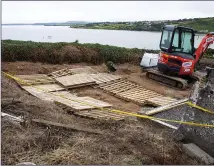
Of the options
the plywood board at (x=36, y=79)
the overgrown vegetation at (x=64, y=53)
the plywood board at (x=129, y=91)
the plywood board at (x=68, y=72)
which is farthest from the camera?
the overgrown vegetation at (x=64, y=53)

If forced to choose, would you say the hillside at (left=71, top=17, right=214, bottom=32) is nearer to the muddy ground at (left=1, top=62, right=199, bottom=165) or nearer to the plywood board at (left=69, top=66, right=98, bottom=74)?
the plywood board at (left=69, top=66, right=98, bottom=74)

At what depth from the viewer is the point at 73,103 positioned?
9031mm

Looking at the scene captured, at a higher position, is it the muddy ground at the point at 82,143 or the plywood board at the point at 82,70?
the muddy ground at the point at 82,143

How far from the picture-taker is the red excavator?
505 inches

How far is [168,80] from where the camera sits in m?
13.6

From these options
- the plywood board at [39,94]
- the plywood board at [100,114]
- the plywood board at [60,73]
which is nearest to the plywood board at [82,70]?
the plywood board at [60,73]

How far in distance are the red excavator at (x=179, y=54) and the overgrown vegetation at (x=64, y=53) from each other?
419 cm

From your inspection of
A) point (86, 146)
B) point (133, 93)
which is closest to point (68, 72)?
point (133, 93)

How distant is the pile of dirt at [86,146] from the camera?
4.58 metres

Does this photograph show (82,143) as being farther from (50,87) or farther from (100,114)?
Answer: (50,87)

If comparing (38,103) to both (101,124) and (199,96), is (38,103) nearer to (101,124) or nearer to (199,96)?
(101,124)

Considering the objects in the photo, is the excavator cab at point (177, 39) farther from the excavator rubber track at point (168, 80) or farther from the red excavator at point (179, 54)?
the excavator rubber track at point (168, 80)

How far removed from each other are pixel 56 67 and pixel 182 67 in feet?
18.8

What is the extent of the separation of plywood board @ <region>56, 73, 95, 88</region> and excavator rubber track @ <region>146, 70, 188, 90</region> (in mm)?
3055
